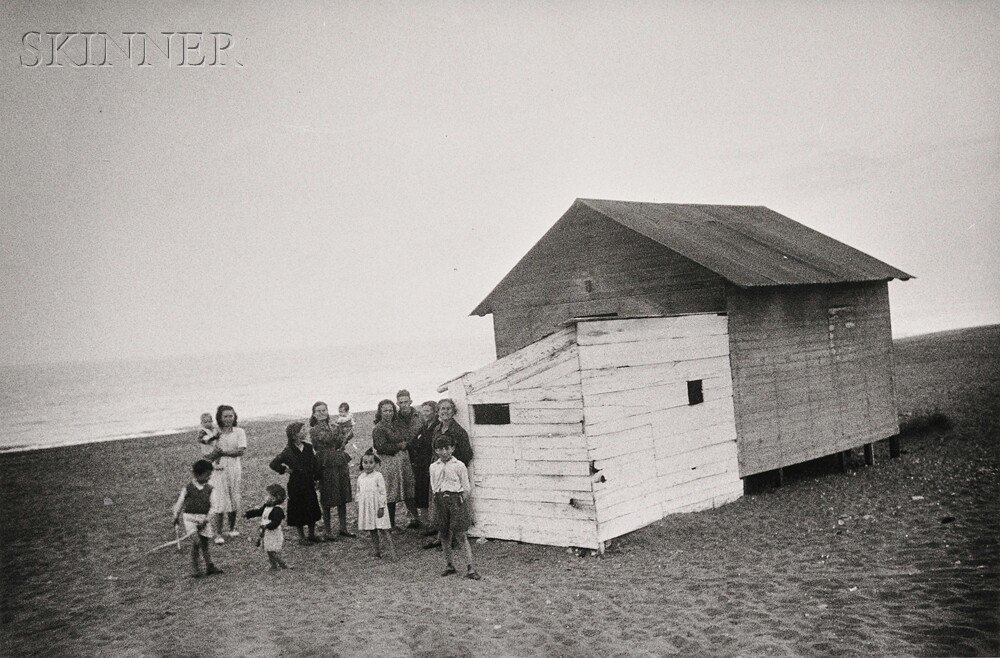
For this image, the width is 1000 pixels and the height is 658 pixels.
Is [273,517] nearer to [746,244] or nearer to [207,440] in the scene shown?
[207,440]

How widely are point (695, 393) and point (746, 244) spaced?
491 cm

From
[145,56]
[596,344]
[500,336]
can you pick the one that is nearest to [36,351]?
[145,56]

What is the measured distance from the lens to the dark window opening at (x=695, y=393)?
10547 millimetres

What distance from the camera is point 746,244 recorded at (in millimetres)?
13977

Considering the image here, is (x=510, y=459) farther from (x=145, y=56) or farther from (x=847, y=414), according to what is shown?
(x=847, y=414)

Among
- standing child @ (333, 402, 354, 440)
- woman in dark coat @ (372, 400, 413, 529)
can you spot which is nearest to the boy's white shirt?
woman in dark coat @ (372, 400, 413, 529)

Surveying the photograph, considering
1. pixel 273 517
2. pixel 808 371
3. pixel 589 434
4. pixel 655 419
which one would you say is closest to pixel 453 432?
pixel 589 434

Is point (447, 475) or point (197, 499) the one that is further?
point (447, 475)

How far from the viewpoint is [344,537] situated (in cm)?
996

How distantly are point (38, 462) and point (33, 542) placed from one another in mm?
11409

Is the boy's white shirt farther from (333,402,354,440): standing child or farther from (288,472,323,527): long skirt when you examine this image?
(333,402,354,440): standing child

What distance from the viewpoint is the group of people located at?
27.2 ft

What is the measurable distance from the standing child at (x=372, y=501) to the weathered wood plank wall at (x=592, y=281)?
5226mm

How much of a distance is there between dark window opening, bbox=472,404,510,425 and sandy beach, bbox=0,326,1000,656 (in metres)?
1.79
